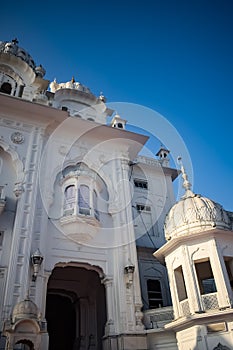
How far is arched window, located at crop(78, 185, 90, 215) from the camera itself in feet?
51.2

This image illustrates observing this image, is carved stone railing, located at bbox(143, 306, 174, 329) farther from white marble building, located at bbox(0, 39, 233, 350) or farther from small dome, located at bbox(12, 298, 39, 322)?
small dome, located at bbox(12, 298, 39, 322)

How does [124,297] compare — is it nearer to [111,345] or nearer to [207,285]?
[111,345]

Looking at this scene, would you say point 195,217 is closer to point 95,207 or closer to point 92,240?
point 92,240

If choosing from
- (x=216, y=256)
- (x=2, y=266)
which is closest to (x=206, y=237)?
(x=216, y=256)

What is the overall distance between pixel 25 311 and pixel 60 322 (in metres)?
9.94

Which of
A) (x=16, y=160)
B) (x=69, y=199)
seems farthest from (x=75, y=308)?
(x=16, y=160)

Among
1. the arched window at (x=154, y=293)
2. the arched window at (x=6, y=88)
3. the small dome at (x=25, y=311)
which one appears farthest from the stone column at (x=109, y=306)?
the arched window at (x=6, y=88)

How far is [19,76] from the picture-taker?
67.1 feet

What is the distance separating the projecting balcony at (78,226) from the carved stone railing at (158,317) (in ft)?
13.8

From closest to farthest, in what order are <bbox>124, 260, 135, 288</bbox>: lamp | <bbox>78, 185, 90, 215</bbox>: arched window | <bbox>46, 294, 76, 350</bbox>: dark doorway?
<bbox>124, 260, 135, 288</bbox>: lamp → <bbox>78, 185, 90, 215</bbox>: arched window → <bbox>46, 294, 76, 350</bbox>: dark doorway

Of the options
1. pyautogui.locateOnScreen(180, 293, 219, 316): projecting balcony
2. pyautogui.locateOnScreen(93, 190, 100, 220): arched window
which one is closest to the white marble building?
pyautogui.locateOnScreen(180, 293, 219, 316): projecting balcony

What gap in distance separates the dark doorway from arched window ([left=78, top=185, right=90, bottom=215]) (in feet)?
23.6

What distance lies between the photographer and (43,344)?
38.3 feet

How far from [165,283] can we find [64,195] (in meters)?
7.36
